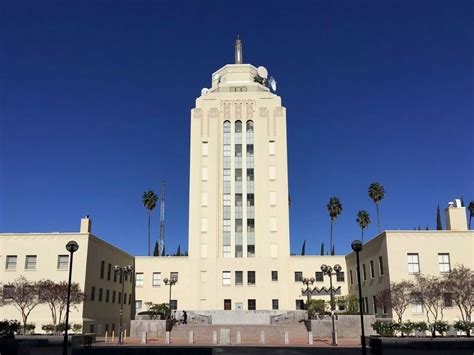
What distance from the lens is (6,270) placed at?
1836 inches

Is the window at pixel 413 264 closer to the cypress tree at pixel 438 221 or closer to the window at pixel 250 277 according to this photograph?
the window at pixel 250 277

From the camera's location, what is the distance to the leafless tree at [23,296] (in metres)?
42.8

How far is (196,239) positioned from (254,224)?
8.02 meters

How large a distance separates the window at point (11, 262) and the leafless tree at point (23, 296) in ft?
8.79

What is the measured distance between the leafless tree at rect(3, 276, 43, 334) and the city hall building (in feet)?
18.9

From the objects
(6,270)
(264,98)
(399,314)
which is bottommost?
(399,314)

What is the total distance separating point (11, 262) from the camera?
4706 centimetres

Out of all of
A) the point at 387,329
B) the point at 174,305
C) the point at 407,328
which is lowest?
the point at 387,329

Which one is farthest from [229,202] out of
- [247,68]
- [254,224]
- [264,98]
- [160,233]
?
[160,233]

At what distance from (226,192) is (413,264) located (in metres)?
28.5

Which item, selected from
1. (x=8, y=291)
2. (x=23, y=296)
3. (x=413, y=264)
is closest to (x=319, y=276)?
(x=413, y=264)

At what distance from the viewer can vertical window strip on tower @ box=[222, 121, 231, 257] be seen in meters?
64.6

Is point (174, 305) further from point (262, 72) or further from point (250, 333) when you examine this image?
point (262, 72)

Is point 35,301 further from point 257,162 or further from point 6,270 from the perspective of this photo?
point 257,162
